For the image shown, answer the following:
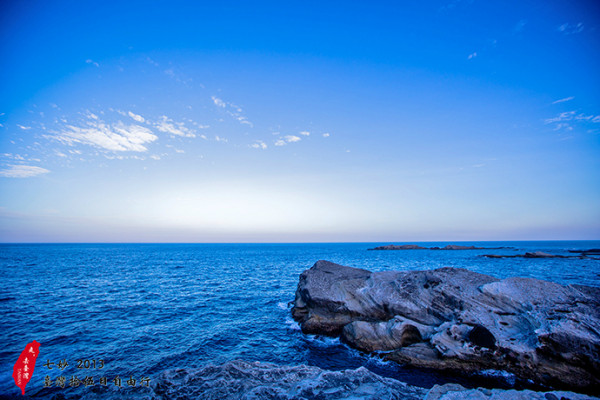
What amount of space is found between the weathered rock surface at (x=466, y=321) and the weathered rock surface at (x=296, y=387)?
4.17m

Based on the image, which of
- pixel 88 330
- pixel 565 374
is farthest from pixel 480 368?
pixel 88 330

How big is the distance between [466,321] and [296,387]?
1152 centimetres

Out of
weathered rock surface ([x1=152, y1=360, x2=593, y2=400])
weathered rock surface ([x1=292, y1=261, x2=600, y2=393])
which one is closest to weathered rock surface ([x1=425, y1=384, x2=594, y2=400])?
weathered rock surface ([x1=152, y1=360, x2=593, y2=400])

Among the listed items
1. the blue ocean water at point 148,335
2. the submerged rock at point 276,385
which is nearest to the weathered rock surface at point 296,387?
the submerged rock at point 276,385

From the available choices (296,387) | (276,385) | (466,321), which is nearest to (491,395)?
(296,387)

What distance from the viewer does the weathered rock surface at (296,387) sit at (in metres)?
9.15

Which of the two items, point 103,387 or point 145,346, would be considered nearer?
point 103,387

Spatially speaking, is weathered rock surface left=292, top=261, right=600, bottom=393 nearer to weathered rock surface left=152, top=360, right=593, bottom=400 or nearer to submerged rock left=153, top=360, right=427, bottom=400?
weathered rock surface left=152, top=360, right=593, bottom=400

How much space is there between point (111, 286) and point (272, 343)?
29.2 m

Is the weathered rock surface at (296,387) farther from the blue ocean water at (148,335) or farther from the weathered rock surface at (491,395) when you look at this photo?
the blue ocean water at (148,335)

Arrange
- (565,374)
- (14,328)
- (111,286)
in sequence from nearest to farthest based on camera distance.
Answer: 1. (565,374)
2. (14,328)
3. (111,286)

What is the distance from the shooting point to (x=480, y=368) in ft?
43.3

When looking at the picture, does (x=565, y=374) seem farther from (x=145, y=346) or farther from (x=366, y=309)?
(x=145, y=346)

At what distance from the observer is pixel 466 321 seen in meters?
15.4
